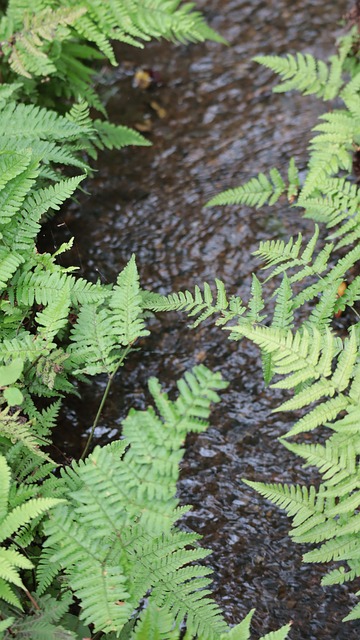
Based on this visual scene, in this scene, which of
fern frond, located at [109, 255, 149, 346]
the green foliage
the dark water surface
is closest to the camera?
fern frond, located at [109, 255, 149, 346]

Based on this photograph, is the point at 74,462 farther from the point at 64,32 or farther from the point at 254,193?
the point at 64,32

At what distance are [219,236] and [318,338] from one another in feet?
5.38

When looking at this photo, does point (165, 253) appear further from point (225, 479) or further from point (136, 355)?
point (225, 479)

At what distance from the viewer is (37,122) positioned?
136 inches

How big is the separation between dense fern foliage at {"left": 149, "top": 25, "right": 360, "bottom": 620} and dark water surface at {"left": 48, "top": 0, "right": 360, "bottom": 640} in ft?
0.59

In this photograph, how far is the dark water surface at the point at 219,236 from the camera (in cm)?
303

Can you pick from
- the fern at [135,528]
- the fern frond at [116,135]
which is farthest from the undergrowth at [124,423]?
the fern frond at [116,135]

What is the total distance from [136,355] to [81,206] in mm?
1147

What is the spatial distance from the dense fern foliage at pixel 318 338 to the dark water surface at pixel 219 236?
0.18 metres

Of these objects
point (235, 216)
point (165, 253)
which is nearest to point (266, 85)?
point (235, 216)

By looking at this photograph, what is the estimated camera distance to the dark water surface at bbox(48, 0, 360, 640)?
303cm

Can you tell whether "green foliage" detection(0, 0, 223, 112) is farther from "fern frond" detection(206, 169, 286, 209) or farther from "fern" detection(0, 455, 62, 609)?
"fern" detection(0, 455, 62, 609)

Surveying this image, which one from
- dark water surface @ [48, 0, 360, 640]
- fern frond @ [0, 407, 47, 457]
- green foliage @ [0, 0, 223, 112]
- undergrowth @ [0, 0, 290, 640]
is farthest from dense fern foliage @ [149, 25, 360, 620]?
fern frond @ [0, 407, 47, 457]

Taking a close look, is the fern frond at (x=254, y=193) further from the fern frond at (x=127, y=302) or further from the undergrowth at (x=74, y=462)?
the fern frond at (x=127, y=302)
